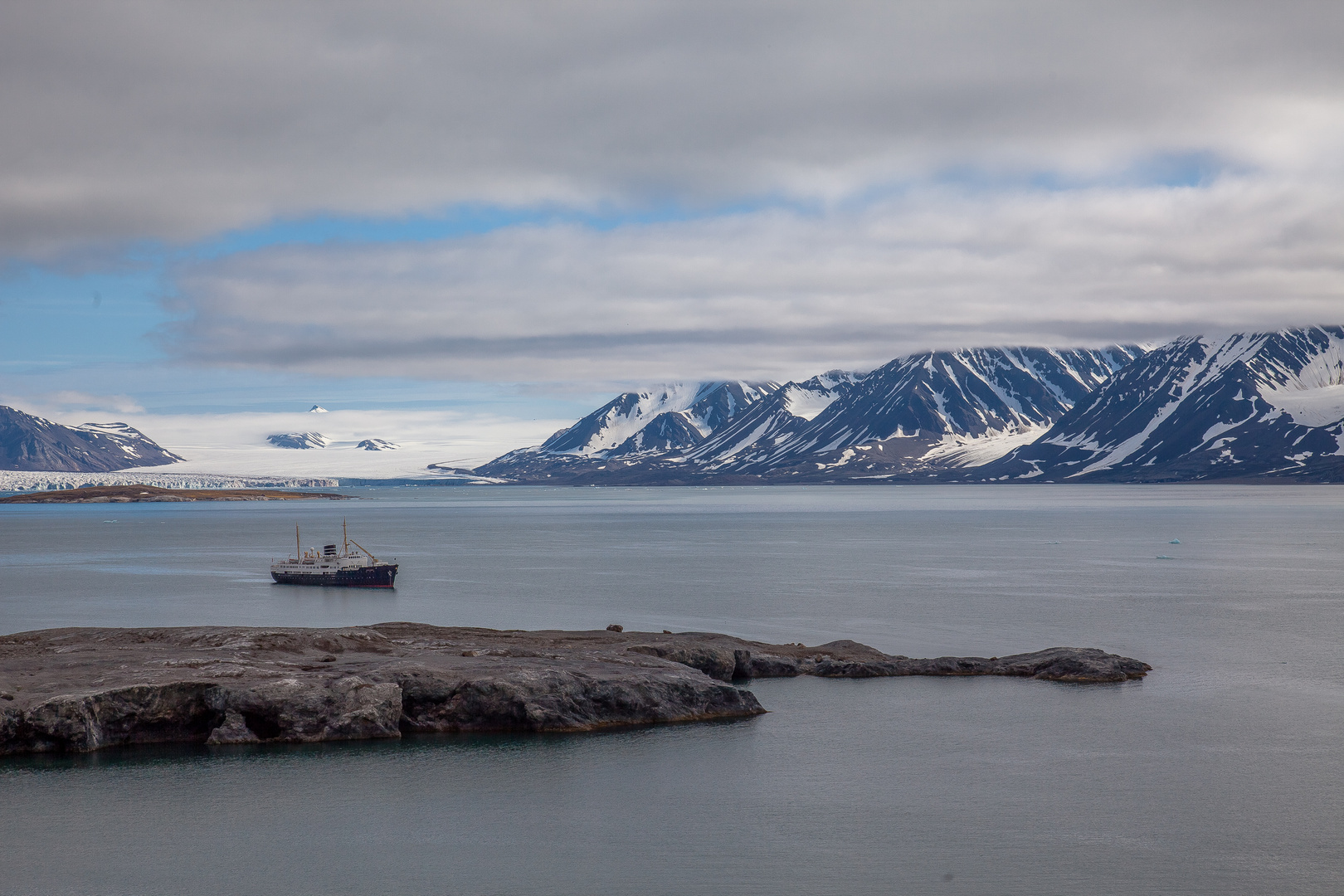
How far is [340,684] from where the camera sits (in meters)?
35.9

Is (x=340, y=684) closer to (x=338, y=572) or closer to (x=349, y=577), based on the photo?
(x=349, y=577)

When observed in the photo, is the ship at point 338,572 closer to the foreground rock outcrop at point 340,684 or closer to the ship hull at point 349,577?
the ship hull at point 349,577

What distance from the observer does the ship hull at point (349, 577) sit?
86938 mm

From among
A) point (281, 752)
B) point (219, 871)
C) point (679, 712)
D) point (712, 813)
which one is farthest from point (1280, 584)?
point (219, 871)

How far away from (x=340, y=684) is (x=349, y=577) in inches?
2189

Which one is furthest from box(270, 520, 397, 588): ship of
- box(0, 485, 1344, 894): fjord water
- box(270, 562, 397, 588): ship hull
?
box(0, 485, 1344, 894): fjord water

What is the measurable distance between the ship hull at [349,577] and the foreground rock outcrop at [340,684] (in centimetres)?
4073

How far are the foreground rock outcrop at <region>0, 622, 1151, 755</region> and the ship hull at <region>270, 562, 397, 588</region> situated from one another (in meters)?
40.7

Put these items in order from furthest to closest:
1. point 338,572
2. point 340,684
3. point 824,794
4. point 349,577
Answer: point 338,572 < point 349,577 < point 340,684 < point 824,794

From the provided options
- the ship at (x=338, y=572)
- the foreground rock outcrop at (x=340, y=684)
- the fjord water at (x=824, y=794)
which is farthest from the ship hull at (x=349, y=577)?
the foreground rock outcrop at (x=340, y=684)

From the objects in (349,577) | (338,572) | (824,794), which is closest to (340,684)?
(824,794)

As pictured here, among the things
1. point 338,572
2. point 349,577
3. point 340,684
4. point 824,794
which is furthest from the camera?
point 338,572

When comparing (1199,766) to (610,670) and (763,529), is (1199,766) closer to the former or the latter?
(610,670)

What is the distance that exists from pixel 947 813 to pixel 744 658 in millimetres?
18099
